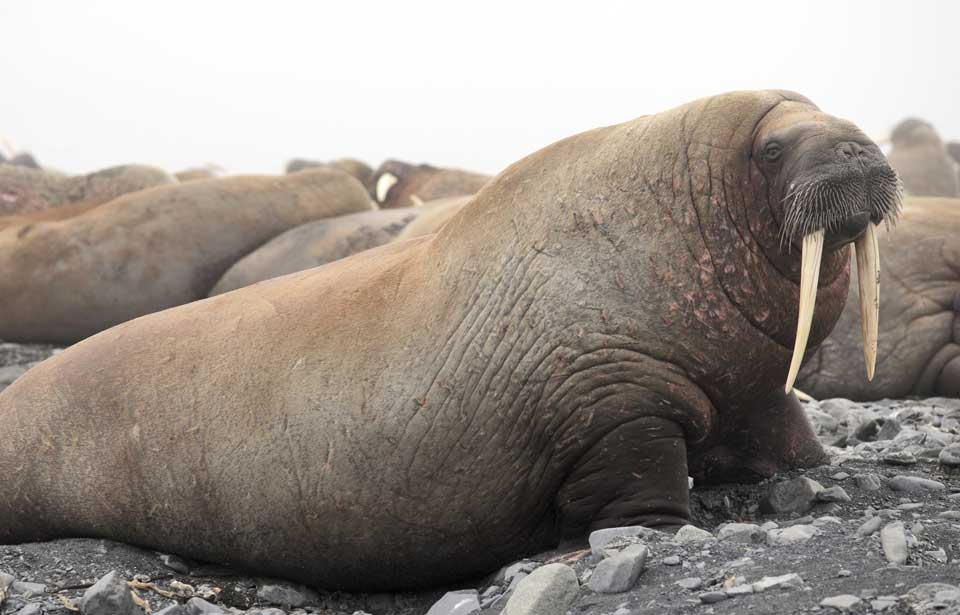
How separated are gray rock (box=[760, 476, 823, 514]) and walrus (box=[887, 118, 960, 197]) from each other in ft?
35.4

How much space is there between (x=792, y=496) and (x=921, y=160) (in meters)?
12.1

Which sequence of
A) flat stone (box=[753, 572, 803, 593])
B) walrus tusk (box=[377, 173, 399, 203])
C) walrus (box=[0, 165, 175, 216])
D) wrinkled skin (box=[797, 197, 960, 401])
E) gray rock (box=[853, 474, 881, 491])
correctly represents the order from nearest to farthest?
flat stone (box=[753, 572, 803, 593])
gray rock (box=[853, 474, 881, 491])
wrinkled skin (box=[797, 197, 960, 401])
walrus (box=[0, 165, 175, 216])
walrus tusk (box=[377, 173, 399, 203])

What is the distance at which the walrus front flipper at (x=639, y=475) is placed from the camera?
13.7 ft

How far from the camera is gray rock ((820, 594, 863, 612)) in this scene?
2.88 metres

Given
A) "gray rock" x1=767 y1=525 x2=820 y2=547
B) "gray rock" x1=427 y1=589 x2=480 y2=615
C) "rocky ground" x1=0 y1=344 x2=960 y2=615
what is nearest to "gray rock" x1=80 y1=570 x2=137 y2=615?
"rocky ground" x1=0 y1=344 x2=960 y2=615

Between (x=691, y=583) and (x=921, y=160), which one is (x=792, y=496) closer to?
(x=691, y=583)

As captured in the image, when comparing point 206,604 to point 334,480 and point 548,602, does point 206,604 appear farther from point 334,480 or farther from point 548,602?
point 548,602

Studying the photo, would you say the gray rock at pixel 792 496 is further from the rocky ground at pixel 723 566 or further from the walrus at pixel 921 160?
the walrus at pixel 921 160

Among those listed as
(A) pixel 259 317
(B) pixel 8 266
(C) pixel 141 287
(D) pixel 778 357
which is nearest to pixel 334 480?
(A) pixel 259 317

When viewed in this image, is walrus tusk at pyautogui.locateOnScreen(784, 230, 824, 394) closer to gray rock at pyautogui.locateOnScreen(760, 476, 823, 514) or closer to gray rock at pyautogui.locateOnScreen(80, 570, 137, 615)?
gray rock at pyautogui.locateOnScreen(760, 476, 823, 514)

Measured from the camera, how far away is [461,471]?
4344mm

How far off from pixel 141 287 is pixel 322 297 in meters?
5.07

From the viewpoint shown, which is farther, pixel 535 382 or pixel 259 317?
pixel 259 317

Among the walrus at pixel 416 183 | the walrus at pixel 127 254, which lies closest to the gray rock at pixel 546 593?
the walrus at pixel 127 254
